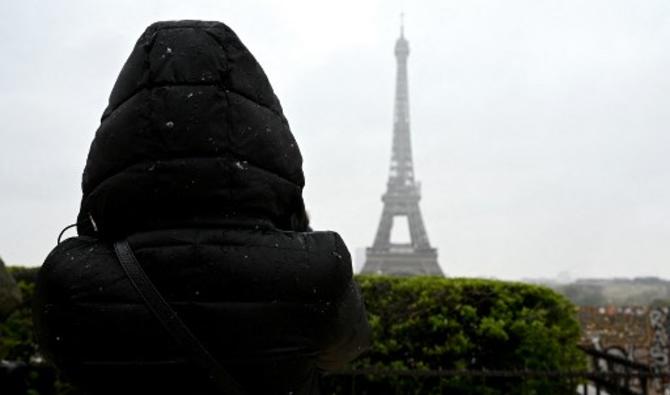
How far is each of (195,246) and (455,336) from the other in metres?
5.15

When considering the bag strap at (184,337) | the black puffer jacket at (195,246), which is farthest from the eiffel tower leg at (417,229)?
the bag strap at (184,337)

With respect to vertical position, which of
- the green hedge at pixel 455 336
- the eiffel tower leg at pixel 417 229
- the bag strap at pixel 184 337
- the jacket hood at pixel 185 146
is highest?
the eiffel tower leg at pixel 417 229

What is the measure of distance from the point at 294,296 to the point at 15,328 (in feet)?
21.8

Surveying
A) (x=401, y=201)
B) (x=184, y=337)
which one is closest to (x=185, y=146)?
(x=184, y=337)

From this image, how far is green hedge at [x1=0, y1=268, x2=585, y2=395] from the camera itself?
5.97 meters

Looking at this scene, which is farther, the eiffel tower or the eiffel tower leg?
the eiffel tower leg

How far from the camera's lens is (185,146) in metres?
1.38

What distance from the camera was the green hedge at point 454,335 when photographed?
19.6ft

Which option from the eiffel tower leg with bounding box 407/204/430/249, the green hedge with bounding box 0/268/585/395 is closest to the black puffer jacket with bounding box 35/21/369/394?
the green hedge with bounding box 0/268/585/395

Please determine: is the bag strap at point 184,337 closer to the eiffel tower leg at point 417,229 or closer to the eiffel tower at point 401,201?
the eiffel tower at point 401,201

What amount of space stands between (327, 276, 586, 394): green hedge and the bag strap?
189 inches

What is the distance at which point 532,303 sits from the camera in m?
6.55

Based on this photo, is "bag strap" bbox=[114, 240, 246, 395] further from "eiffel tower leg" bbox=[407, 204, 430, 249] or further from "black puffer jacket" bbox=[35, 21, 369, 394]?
"eiffel tower leg" bbox=[407, 204, 430, 249]

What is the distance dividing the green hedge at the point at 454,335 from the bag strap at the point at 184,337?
480 centimetres
